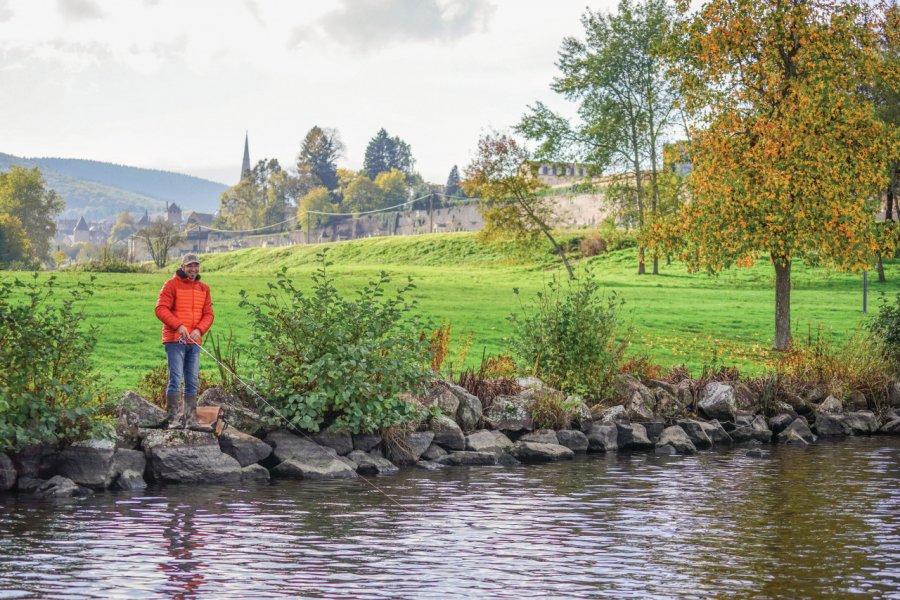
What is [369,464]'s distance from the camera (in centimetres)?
1625

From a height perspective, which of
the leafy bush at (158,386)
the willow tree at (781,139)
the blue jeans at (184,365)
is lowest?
the leafy bush at (158,386)

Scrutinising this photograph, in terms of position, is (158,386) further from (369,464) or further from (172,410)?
(369,464)

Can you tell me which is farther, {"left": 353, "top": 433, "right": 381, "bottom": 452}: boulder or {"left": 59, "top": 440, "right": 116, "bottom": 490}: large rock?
{"left": 353, "top": 433, "right": 381, "bottom": 452}: boulder

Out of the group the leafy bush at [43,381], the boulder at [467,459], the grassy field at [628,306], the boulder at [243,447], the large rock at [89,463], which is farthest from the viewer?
the grassy field at [628,306]

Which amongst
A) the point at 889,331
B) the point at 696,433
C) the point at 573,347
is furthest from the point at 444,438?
the point at 889,331

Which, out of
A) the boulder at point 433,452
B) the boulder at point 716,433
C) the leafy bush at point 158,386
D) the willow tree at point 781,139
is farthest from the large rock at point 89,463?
the willow tree at point 781,139

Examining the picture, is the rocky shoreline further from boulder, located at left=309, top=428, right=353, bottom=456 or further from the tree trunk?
the tree trunk

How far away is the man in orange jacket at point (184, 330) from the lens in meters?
15.5

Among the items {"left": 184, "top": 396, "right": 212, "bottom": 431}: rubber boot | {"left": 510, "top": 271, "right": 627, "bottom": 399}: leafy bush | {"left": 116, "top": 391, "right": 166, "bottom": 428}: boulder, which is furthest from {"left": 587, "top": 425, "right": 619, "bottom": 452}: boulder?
{"left": 116, "top": 391, "right": 166, "bottom": 428}: boulder

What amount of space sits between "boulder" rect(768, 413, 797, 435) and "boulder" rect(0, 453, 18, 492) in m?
13.8

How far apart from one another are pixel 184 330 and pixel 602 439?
752cm

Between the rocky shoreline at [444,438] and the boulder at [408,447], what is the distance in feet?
0.07

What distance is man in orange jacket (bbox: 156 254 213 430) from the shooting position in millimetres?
15508

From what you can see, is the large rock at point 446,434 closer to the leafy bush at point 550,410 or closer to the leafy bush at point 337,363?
the leafy bush at point 337,363
